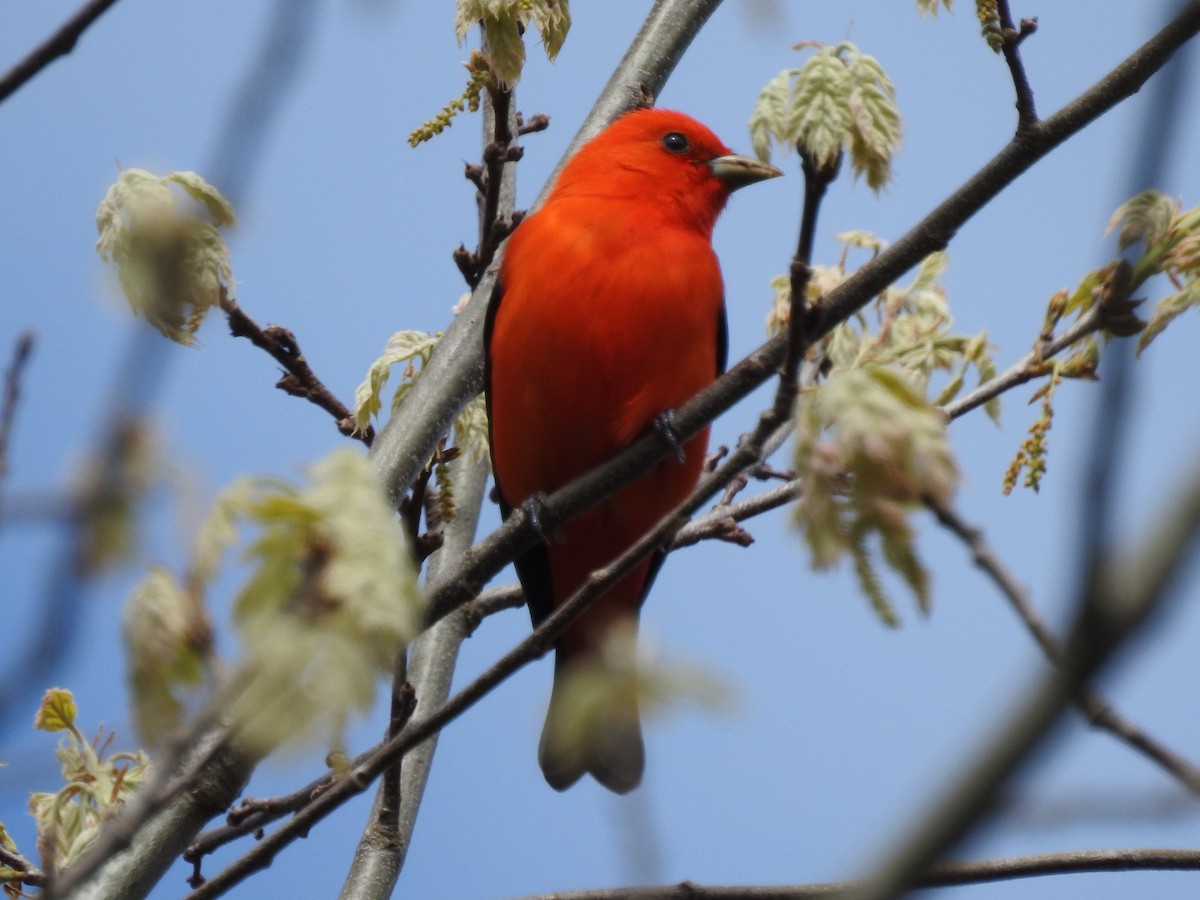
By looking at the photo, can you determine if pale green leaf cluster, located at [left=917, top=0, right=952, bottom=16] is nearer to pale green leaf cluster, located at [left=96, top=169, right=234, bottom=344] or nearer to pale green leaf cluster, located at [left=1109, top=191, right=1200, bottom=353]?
pale green leaf cluster, located at [left=1109, top=191, right=1200, bottom=353]

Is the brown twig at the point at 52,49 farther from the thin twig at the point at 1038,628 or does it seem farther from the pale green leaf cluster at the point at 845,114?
the thin twig at the point at 1038,628

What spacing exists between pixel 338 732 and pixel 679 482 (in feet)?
8.78

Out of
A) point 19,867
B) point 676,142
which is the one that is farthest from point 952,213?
point 19,867

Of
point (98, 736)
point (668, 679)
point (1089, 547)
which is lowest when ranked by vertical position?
point (1089, 547)

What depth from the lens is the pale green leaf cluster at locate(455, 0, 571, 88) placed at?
3109 millimetres

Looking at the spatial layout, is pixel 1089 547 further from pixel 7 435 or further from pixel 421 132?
pixel 421 132

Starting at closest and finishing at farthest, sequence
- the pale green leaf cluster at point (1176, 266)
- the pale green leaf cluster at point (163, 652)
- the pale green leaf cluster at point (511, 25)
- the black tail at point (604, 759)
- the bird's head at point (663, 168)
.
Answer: the pale green leaf cluster at point (163, 652) < the pale green leaf cluster at point (1176, 266) < the pale green leaf cluster at point (511, 25) < the black tail at point (604, 759) < the bird's head at point (663, 168)

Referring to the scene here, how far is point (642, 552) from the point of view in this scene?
7.30 ft

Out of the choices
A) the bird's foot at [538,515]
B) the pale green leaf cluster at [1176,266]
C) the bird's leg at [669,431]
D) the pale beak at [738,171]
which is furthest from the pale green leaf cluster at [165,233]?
the pale beak at [738,171]

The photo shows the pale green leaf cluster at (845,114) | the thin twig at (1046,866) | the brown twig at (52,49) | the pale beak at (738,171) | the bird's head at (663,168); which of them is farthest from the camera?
the pale beak at (738,171)

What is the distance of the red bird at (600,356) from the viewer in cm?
381

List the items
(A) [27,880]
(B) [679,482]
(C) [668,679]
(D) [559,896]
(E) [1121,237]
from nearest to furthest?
(C) [668,679]
(E) [1121,237]
(D) [559,896]
(A) [27,880]
(B) [679,482]

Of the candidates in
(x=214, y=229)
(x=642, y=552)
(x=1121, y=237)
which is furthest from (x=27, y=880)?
(x=1121, y=237)

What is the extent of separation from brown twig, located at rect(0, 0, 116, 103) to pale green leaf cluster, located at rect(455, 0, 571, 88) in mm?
1390
